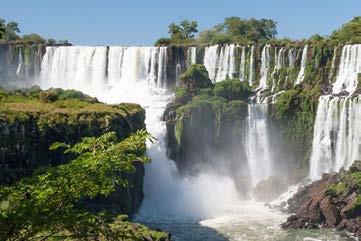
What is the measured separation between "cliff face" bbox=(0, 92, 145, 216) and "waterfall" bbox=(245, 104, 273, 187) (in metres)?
13.9

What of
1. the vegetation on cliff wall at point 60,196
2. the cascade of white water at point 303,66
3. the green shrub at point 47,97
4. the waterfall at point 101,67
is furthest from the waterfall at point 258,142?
the vegetation on cliff wall at point 60,196

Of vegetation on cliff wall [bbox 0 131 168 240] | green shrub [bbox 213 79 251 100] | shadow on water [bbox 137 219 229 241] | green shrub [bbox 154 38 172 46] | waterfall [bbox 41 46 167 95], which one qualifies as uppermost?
green shrub [bbox 154 38 172 46]

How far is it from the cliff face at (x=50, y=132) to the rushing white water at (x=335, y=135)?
17334 mm

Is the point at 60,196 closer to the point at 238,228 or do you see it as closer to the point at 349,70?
the point at 238,228

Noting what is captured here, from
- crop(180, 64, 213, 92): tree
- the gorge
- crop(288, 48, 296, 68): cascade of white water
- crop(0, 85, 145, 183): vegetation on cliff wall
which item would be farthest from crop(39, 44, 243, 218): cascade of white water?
crop(288, 48, 296, 68): cascade of white water

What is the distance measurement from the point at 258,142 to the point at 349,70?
13.4 metres

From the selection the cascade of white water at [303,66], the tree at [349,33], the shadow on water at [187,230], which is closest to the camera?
the shadow on water at [187,230]

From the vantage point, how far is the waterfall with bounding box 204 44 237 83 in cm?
6569

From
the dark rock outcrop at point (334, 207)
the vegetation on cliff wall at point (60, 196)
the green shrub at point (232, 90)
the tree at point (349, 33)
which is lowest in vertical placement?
the dark rock outcrop at point (334, 207)

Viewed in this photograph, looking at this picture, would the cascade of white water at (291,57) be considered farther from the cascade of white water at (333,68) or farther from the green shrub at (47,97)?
the green shrub at (47,97)

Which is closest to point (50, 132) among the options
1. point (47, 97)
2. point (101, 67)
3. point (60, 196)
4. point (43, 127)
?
point (43, 127)

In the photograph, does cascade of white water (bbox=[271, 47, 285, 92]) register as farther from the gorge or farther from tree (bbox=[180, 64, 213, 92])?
tree (bbox=[180, 64, 213, 92])

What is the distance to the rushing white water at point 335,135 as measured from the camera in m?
49.2

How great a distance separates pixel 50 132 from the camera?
37.2 metres
